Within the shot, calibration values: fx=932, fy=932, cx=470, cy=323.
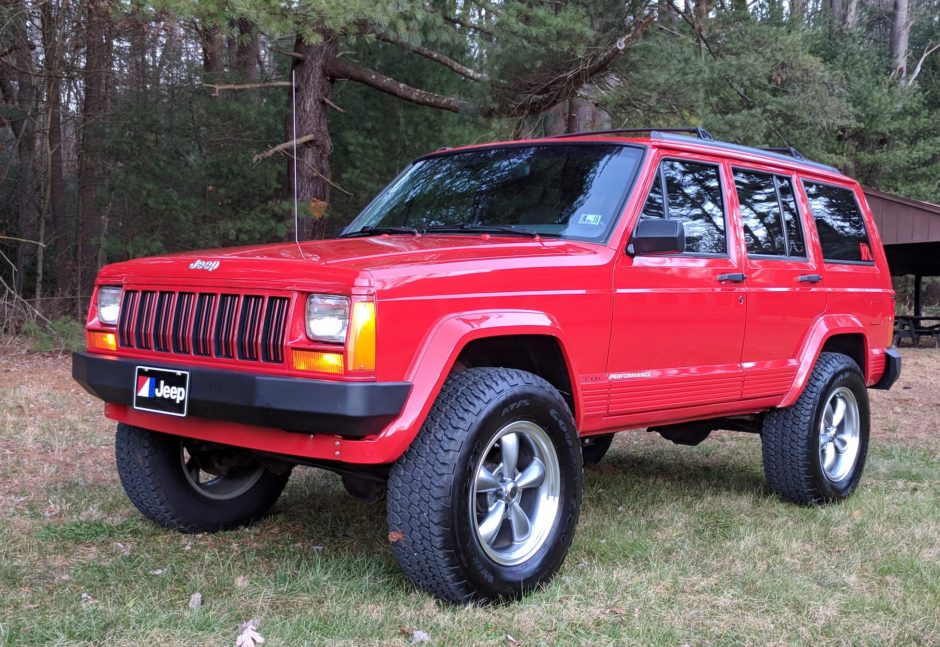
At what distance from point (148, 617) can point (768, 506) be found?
3.59 m

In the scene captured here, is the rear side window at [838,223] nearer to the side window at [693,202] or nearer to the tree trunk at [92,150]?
the side window at [693,202]

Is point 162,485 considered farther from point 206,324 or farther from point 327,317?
point 327,317

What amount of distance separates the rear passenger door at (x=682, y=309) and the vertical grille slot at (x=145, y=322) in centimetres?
196

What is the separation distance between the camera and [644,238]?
4102 millimetres

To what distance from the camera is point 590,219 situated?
4.28 metres

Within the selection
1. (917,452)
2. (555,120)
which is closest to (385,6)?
(555,120)

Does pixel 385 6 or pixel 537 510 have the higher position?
pixel 385 6

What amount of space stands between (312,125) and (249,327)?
33.6ft

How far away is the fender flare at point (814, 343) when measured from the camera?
5293 mm

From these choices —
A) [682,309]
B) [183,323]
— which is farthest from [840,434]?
[183,323]

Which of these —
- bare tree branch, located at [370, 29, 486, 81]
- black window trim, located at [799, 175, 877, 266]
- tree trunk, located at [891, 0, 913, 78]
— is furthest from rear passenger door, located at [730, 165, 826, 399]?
tree trunk, located at [891, 0, 913, 78]

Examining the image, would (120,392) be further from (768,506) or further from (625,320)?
(768,506)

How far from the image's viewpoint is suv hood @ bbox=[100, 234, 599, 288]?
11.0ft

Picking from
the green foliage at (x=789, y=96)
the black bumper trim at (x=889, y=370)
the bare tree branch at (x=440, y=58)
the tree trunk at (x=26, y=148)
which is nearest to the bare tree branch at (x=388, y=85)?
the bare tree branch at (x=440, y=58)
